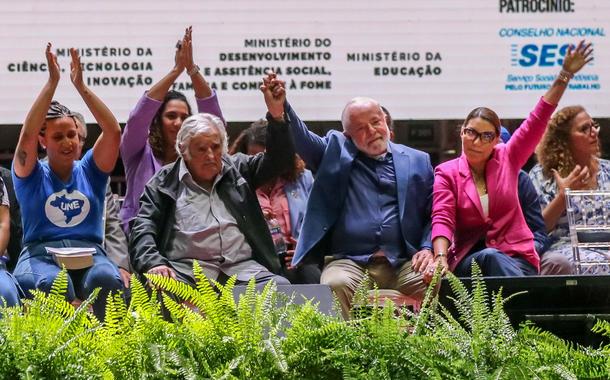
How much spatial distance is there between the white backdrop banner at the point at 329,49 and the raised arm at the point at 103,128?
52.5 inches

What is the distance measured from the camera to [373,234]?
14.1 ft

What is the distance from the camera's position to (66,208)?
13.8ft

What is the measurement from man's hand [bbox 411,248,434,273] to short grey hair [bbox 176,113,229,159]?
926 mm

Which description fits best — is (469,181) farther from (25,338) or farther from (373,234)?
(25,338)

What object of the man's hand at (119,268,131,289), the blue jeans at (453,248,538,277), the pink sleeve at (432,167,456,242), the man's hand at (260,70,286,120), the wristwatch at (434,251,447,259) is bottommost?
the man's hand at (119,268,131,289)

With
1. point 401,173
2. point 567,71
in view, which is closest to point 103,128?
point 401,173

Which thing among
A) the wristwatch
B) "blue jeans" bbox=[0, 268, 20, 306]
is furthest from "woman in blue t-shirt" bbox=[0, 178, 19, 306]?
the wristwatch

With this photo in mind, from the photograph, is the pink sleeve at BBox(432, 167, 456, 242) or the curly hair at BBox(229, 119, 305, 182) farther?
the curly hair at BBox(229, 119, 305, 182)

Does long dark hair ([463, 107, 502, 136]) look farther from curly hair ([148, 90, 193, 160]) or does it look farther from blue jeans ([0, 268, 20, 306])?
blue jeans ([0, 268, 20, 306])

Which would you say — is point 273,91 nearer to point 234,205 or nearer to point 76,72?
point 234,205

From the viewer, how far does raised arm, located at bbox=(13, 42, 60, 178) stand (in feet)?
13.5

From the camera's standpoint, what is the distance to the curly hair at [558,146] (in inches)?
198

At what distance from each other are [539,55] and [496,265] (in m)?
1.88

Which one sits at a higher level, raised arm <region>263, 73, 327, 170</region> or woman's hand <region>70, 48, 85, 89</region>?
woman's hand <region>70, 48, 85, 89</region>
